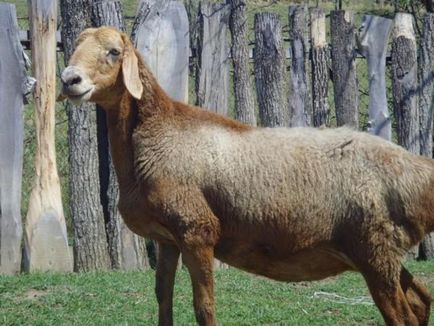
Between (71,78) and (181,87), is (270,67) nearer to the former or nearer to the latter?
(181,87)

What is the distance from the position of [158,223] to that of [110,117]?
33.7 inches

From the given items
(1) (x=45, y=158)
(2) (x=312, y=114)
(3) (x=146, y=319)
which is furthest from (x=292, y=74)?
(3) (x=146, y=319)

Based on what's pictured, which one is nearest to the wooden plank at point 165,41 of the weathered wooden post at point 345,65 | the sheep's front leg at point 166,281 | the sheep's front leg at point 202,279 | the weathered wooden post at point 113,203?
the weathered wooden post at point 113,203

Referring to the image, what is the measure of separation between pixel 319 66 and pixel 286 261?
165 inches

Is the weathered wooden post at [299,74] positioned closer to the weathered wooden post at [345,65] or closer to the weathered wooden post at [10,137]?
the weathered wooden post at [345,65]

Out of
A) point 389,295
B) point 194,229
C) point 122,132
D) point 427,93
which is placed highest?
point 427,93

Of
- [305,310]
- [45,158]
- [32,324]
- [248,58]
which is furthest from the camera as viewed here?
[248,58]

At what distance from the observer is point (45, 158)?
8906 mm

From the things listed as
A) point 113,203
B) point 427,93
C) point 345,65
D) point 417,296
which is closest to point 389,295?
point 417,296

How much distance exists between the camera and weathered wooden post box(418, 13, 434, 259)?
10.5 m

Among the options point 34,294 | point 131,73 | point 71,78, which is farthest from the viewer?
point 34,294

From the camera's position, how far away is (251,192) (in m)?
6.13

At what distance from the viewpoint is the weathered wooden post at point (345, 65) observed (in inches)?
395

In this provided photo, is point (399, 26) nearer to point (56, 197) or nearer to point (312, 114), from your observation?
point (312, 114)
